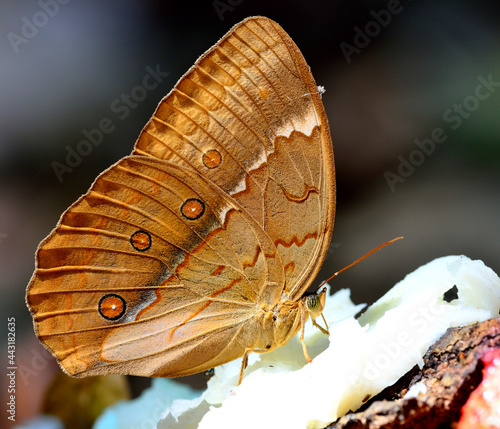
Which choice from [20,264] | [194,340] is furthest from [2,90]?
[194,340]

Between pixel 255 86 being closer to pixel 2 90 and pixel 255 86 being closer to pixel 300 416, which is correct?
pixel 300 416

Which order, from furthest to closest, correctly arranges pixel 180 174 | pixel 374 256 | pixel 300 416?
pixel 374 256
pixel 180 174
pixel 300 416

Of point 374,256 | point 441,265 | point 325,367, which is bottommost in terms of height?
point 374,256

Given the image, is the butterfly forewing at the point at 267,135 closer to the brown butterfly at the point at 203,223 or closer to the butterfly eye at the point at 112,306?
the brown butterfly at the point at 203,223

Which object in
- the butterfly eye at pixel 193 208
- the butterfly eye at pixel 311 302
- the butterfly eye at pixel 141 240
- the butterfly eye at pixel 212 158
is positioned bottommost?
the butterfly eye at pixel 311 302

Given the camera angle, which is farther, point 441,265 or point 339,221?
point 339,221

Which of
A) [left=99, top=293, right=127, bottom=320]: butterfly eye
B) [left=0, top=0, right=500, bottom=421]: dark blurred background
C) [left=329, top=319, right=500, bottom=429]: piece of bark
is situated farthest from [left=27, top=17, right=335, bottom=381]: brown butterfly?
[left=0, top=0, right=500, bottom=421]: dark blurred background

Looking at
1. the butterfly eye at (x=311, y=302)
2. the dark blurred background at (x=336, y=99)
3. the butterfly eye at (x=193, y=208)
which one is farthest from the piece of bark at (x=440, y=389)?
the dark blurred background at (x=336, y=99)

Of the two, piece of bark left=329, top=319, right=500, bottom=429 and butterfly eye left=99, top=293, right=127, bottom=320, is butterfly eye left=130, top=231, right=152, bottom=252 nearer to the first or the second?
butterfly eye left=99, top=293, right=127, bottom=320
